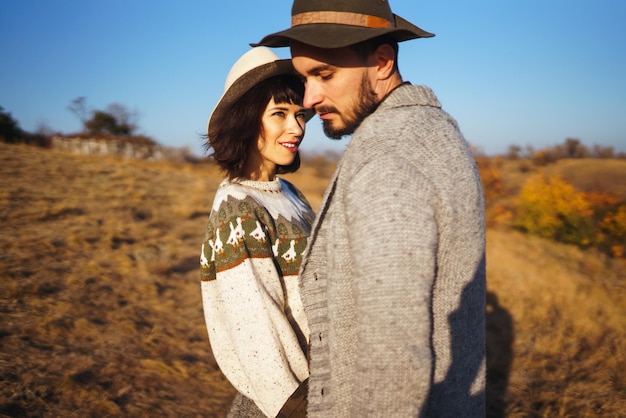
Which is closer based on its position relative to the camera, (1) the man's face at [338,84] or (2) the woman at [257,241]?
(1) the man's face at [338,84]

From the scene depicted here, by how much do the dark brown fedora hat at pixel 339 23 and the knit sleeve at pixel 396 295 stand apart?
477mm

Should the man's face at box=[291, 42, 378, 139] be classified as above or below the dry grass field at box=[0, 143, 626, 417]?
above

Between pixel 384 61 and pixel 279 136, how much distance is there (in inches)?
34.5

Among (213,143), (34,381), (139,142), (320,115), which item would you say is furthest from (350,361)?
(139,142)

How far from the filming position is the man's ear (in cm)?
140

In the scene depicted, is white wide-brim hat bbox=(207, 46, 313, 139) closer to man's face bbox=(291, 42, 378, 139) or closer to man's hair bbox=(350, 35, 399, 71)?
man's face bbox=(291, 42, 378, 139)

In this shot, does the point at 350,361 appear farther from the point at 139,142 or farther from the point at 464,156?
the point at 139,142

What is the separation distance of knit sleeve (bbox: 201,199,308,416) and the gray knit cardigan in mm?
232

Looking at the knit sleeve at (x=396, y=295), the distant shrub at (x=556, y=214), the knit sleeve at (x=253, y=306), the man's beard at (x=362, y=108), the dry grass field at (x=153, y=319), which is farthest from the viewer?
the distant shrub at (x=556, y=214)

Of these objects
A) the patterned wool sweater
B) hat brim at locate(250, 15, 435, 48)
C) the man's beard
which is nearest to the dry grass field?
the patterned wool sweater

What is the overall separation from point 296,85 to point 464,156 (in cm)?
116

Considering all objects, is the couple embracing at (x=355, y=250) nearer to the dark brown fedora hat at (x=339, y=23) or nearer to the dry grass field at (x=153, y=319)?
the dark brown fedora hat at (x=339, y=23)

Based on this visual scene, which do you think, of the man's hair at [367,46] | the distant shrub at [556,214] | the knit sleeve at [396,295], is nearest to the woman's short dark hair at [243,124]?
the man's hair at [367,46]

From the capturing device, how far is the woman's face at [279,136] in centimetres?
218
